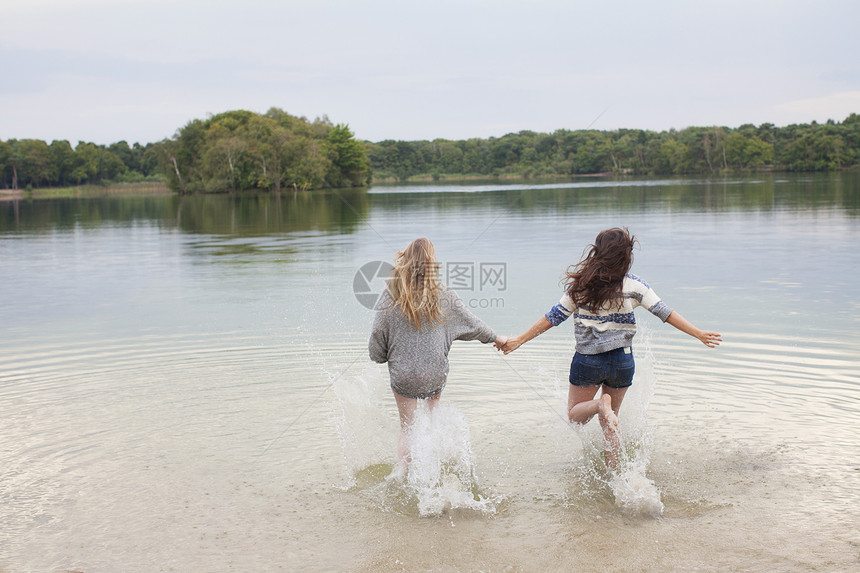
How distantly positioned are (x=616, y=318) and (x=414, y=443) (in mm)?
1734

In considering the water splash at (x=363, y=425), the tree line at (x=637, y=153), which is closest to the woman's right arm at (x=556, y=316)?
the water splash at (x=363, y=425)

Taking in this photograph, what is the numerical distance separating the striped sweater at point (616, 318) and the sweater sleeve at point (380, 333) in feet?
3.98

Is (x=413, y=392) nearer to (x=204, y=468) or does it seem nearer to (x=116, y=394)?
(x=204, y=468)

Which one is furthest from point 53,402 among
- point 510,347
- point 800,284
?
point 800,284

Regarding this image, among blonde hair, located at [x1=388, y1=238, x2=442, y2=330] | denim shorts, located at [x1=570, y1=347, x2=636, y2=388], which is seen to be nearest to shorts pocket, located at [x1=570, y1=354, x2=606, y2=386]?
denim shorts, located at [x1=570, y1=347, x2=636, y2=388]

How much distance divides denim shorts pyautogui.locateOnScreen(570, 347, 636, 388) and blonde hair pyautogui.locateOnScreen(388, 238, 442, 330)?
119 centimetres

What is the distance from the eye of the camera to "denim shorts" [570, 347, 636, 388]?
16.9 ft

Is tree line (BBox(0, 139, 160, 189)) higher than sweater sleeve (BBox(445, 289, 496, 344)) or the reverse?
higher

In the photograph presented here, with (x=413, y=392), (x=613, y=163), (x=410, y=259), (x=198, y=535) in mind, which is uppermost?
(x=613, y=163)

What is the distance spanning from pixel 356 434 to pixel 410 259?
6.79ft

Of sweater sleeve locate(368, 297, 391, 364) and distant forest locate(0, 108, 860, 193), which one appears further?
distant forest locate(0, 108, 860, 193)

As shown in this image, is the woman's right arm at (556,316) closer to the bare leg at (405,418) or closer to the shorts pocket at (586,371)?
the shorts pocket at (586,371)

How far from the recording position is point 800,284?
1327 cm

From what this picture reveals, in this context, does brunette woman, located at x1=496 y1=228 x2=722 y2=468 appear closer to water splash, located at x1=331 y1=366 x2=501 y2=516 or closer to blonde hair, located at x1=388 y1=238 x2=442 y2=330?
blonde hair, located at x1=388 y1=238 x2=442 y2=330
